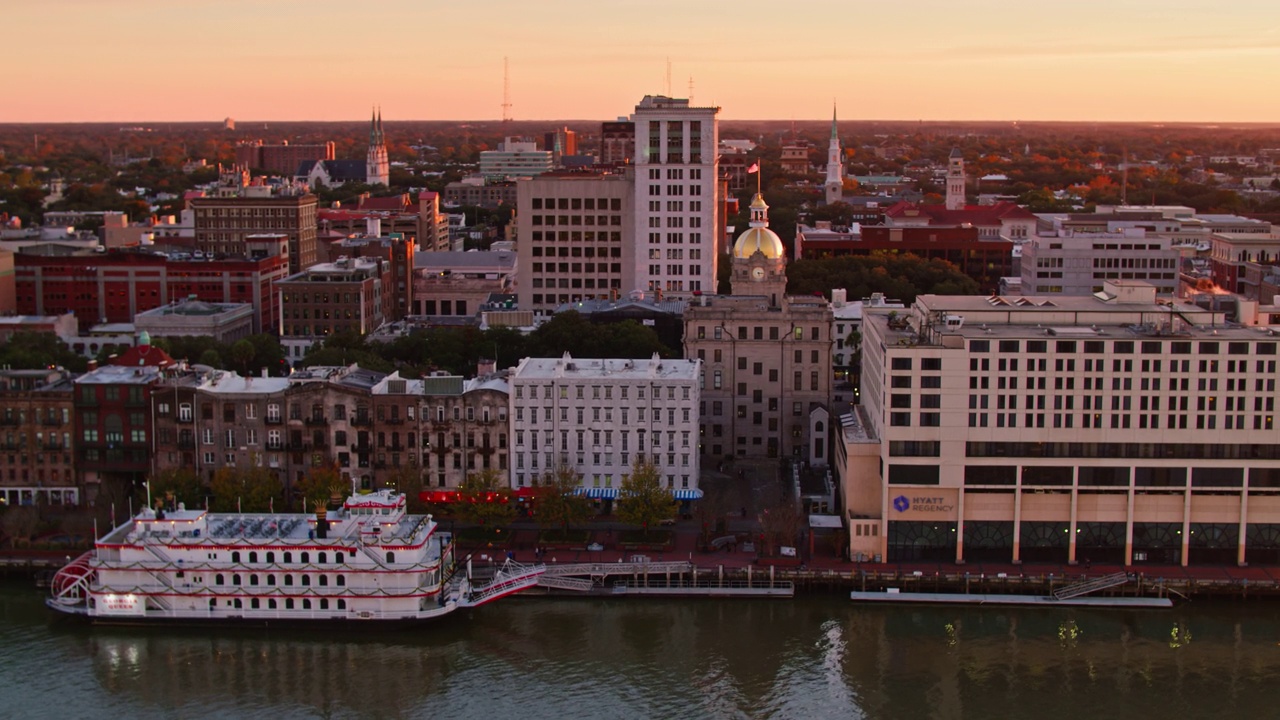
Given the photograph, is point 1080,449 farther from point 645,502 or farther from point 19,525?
point 19,525

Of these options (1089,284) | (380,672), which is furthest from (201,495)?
(1089,284)

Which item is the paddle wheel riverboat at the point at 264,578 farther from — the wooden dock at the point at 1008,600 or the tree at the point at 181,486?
the wooden dock at the point at 1008,600

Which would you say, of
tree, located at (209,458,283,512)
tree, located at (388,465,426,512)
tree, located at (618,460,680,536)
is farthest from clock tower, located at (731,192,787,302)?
tree, located at (209,458,283,512)

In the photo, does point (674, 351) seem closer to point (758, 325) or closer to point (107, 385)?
point (758, 325)

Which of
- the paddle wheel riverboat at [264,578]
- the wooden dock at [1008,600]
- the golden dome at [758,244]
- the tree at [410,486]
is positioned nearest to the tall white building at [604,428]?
the tree at [410,486]

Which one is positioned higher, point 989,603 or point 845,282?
point 845,282

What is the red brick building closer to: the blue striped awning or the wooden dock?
the blue striped awning
